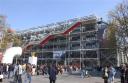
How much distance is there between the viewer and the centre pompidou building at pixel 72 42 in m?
69.1

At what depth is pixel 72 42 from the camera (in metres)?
76.9

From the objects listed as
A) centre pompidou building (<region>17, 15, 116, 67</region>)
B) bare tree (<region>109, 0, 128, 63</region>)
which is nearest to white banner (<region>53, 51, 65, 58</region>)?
centre pompidou building (<region>17, 15, 116, 67</region>)

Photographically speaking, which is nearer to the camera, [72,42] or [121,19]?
[121,19]

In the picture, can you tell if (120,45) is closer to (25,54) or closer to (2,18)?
(2,18)

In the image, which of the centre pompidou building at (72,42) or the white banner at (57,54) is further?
the white banner at (57,54)

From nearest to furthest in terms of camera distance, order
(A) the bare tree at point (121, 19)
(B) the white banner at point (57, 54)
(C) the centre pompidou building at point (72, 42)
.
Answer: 1. (A) the bare tree at point (121, 19)
2. (C) the centre pompidou building at point (72, 42)
3. (B) the white banner at point (57, 54)

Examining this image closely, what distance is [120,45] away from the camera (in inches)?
1970

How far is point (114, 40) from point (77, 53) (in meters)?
24.6

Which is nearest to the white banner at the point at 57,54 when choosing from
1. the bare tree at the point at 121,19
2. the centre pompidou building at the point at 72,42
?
the centre pompidou building at the point at 72,42

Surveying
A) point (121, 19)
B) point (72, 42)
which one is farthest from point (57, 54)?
point (121, 19)

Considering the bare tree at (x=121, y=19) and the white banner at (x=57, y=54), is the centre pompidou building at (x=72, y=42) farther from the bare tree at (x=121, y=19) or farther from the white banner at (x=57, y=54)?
the bare tree at (x=121, y=19)

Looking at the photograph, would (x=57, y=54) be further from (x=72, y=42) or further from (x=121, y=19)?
(x=121, y=19)

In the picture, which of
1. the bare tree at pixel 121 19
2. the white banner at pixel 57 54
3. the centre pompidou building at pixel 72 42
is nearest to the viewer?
the bare tree at pixel 121 19

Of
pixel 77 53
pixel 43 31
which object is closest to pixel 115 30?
pixel 77 53
